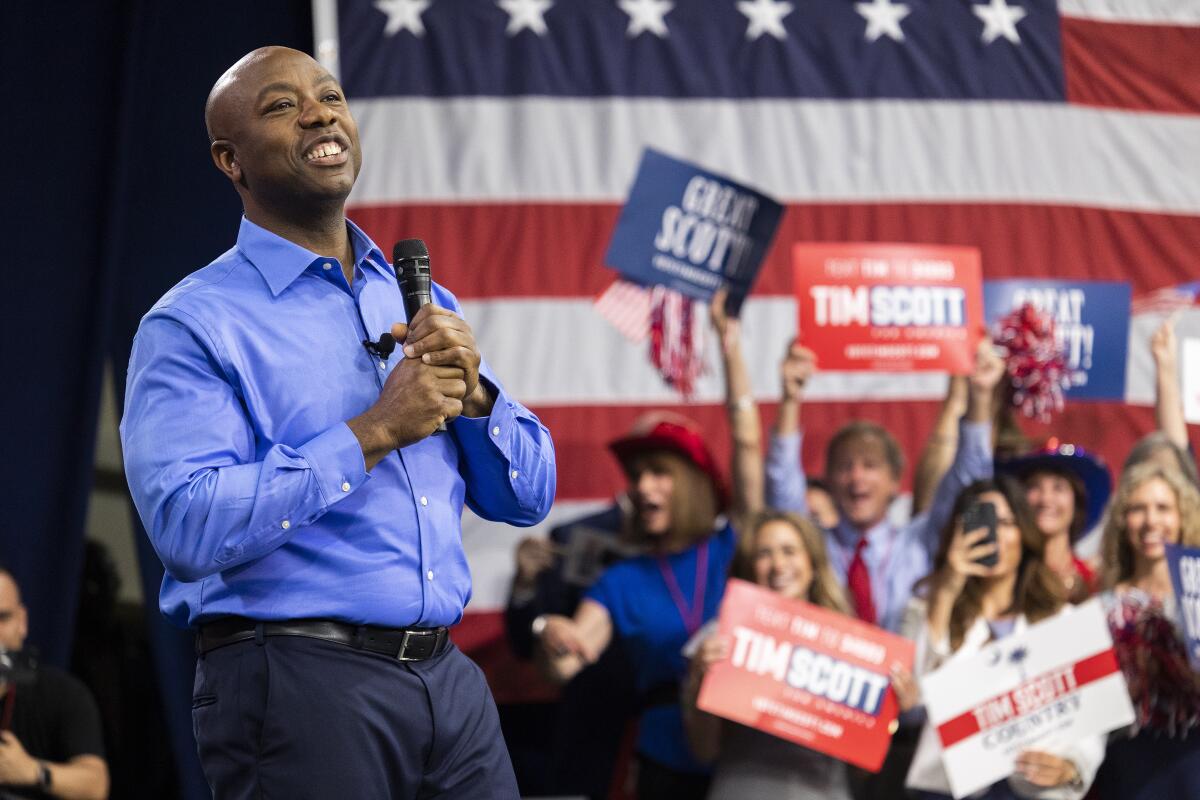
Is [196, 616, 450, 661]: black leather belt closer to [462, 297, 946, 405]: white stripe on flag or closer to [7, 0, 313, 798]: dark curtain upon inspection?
[7, 0, 313, 798]: dark curtain

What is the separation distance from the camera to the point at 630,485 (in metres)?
3.68

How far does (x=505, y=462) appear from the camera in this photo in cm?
149

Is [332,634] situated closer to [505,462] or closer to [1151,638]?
[505,462]

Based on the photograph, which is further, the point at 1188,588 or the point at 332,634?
the point at 1188,588

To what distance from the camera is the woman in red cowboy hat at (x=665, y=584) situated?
136 inches

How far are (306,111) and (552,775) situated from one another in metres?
2.63

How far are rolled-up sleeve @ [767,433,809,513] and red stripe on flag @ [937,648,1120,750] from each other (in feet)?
2.03

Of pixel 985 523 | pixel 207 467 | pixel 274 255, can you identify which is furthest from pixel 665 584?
pixel 207 467

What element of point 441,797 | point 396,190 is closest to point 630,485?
point 396,190

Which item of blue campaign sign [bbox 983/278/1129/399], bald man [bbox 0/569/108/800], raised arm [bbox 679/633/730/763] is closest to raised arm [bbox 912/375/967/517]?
blue campaign sign [bbox 983/278/1129/399]

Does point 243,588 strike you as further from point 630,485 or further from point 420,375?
point 630,485

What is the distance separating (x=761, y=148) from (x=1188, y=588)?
5.39 ft

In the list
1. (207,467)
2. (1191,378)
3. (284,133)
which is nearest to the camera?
(207,467)

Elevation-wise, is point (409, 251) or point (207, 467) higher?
point (409, 251)
